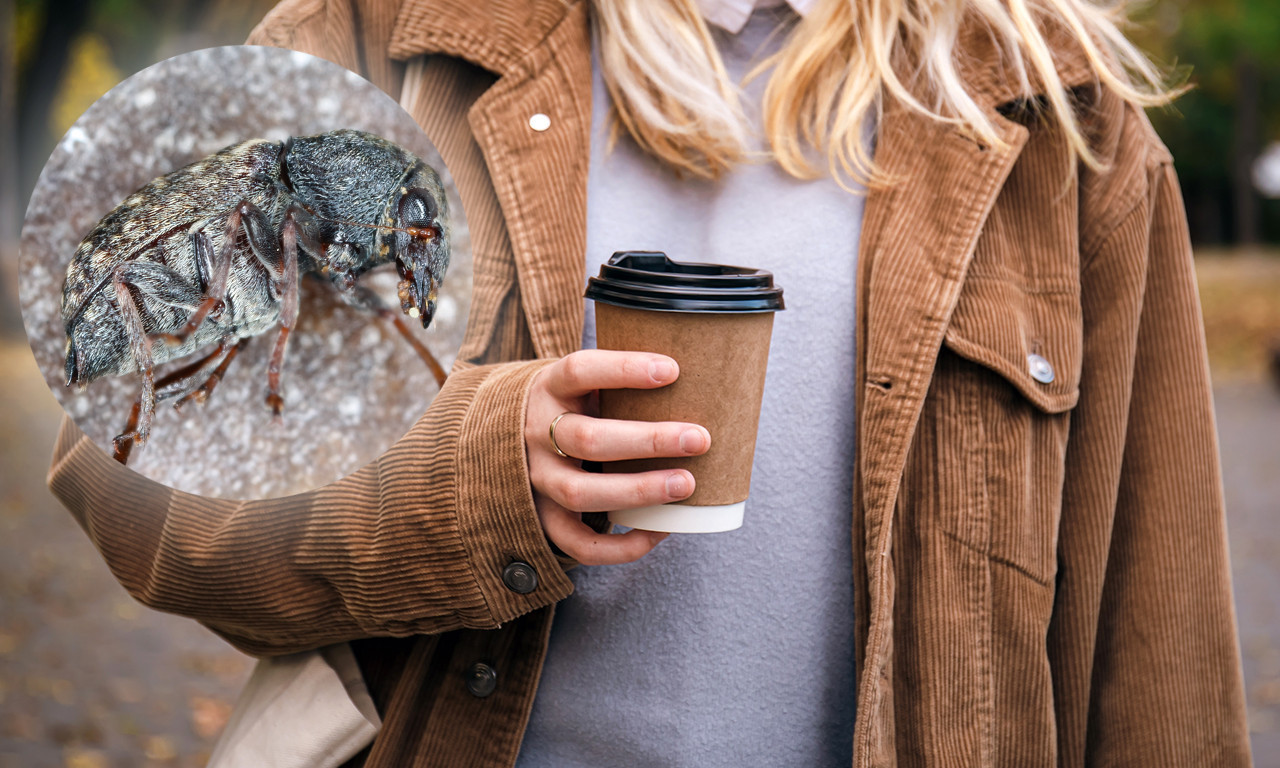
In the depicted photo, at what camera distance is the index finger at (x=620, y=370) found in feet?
2.78

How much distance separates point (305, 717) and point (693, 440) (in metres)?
0.64

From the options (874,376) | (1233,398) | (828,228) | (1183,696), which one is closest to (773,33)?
(828,228)

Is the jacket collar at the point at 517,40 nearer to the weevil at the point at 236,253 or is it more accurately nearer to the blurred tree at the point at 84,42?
the blurred tree at the point at 84,42

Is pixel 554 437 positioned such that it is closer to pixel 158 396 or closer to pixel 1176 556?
pixel 158 396

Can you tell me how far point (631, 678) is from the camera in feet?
3.94

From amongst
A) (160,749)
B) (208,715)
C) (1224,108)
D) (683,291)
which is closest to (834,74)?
(683,291)

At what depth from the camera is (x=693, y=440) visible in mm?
856

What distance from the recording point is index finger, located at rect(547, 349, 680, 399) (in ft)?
2.78

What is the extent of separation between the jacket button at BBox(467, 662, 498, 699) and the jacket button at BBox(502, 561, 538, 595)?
21 cm

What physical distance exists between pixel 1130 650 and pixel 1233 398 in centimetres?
1127

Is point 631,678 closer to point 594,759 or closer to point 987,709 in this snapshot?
point 594,759

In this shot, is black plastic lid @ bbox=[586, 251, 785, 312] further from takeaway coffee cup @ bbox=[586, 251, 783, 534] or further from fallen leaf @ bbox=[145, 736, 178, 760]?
fallen leaf @ bbox=[145, 736, 178, 760]

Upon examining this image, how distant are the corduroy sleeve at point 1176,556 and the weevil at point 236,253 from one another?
1.12 metres

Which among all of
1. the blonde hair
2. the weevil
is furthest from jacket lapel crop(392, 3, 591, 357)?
the weevil
